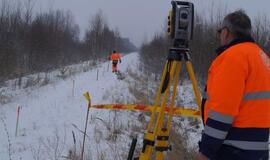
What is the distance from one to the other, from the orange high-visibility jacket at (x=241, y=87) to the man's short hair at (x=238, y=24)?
124mm

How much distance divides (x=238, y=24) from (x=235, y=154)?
100 cm

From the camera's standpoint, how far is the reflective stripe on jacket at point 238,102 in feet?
8.65

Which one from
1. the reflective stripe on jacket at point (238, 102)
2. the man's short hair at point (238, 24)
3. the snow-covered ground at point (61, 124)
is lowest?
the snow-covered ground at point (61, 124)

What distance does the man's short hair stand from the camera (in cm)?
290

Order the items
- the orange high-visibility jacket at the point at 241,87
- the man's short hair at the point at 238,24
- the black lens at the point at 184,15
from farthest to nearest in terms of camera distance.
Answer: the black lens at the point at 184,15
the man's short hair at the point at 238,24
the orange high-visibility jacket at the point at 241,87

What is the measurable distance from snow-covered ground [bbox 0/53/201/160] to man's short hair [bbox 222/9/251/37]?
3222mm

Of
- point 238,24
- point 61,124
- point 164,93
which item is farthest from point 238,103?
point 61,124

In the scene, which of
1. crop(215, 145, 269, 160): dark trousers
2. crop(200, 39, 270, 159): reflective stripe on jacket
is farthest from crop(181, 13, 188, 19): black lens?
crop(215, 145, 269, 160): dark trousers

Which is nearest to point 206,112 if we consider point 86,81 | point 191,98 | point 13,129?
point 13,129

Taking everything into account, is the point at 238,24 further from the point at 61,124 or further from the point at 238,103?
the point at 61,124

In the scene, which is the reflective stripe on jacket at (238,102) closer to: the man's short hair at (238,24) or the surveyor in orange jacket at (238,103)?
the surveyor in orange jacket at (238,103)

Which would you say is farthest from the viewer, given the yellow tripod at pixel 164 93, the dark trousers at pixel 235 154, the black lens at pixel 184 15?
the yellow tripod at pixel 164 93

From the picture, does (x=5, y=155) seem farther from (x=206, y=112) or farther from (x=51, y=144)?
(x=206, y=112)

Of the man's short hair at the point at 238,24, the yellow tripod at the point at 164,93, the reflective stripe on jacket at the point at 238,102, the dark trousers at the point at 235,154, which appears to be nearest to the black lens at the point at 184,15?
the yellow tripod at the point at 164,93
